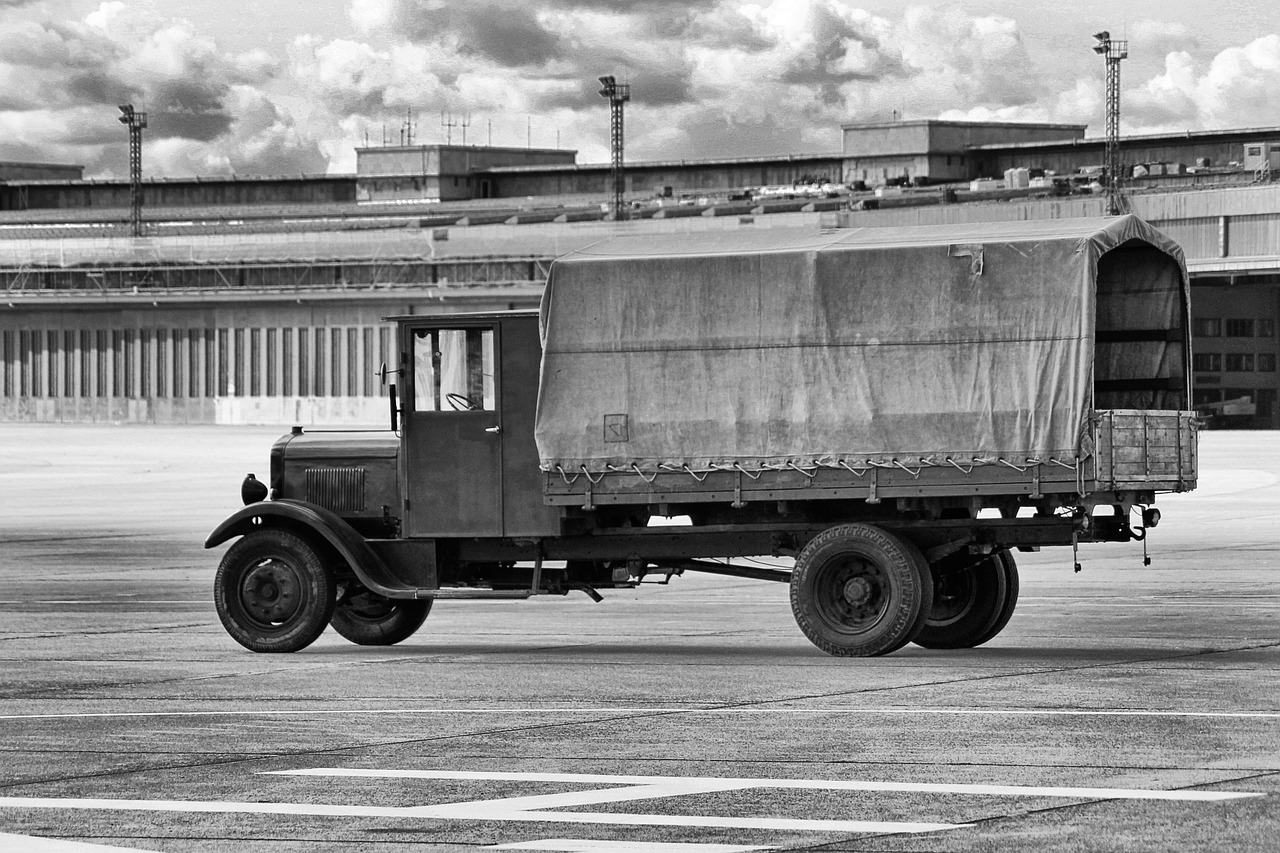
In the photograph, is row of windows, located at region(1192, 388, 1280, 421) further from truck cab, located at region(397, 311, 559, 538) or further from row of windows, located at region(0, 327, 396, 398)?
truck cab, located at region(397, 311, 559, 538)

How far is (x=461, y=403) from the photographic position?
1753 centimetres

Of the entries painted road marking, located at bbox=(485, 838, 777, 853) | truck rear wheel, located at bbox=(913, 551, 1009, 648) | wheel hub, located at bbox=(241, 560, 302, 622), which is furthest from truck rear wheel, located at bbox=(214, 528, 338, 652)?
painted road marking, located at bbox=(485, 838, 777, 853)

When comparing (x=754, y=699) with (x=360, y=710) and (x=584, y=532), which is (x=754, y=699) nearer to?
(x=360, y=710)

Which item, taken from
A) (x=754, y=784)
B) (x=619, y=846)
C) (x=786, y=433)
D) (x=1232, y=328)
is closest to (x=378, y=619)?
(x=786, y=433)

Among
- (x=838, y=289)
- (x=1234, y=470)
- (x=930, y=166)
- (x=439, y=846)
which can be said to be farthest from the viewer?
(x=930, y=166)

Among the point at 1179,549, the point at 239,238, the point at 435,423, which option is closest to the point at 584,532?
the point at 435,423

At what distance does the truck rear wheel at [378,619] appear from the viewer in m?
18.7

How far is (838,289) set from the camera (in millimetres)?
16625

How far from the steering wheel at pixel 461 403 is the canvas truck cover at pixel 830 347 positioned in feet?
2.28

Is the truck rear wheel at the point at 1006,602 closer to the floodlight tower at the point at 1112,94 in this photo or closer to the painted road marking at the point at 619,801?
the painted road marking at the point at 619,801

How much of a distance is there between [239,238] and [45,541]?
85412 millimetres

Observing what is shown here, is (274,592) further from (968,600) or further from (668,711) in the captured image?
(968,600)

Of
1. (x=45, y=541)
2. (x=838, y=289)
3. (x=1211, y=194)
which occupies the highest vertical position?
(x=1211, y=194)

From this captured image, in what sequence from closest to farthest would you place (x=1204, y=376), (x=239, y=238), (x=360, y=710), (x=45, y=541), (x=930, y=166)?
(x=360, y=710) < (x=45, y=541) < (x=1204, y=376) < (x=239, y=238) < (x=930, y=166)
